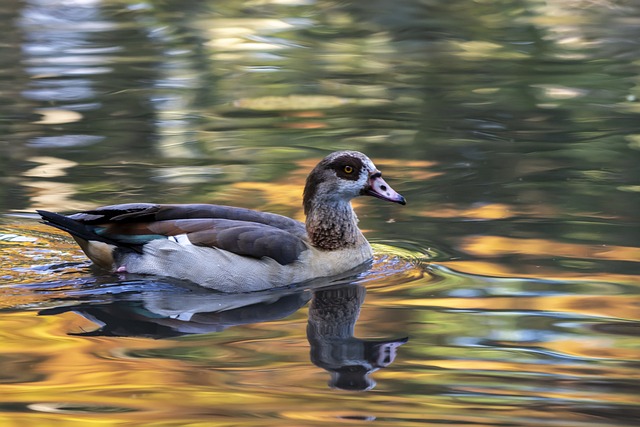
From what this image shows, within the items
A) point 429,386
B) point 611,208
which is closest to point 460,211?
point 611,208

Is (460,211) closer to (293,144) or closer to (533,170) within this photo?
(533,170)

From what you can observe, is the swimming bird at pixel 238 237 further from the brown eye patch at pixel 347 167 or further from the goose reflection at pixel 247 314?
the goose reflection at pixel 247 314

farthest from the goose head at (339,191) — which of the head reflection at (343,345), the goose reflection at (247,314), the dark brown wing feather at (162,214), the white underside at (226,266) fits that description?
the head reflection at (343,345)

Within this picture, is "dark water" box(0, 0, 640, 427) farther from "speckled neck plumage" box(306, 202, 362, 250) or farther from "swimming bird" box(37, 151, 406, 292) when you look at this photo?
"speckled neck plumage" box(306, 202, 362, 250)

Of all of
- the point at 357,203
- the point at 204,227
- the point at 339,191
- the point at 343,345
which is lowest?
the point at 357,203

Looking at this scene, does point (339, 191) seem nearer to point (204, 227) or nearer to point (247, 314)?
point (204, 227)

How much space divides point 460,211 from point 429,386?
4.30 meters

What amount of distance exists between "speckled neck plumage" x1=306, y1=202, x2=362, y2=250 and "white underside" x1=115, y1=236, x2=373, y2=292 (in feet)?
0.39

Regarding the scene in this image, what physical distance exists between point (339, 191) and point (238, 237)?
101 centimetres

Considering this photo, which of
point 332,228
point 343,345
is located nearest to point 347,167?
point 332,228

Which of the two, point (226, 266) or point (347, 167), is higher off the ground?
point (347, 167)

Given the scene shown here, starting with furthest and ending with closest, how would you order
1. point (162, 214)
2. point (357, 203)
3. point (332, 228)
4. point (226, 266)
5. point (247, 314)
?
point (357, 203) → point (332, 228) → point (162, 214) → point (226, 266) → point (247, 314)

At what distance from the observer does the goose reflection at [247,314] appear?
7406 millimetres

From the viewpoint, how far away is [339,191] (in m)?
9.73
